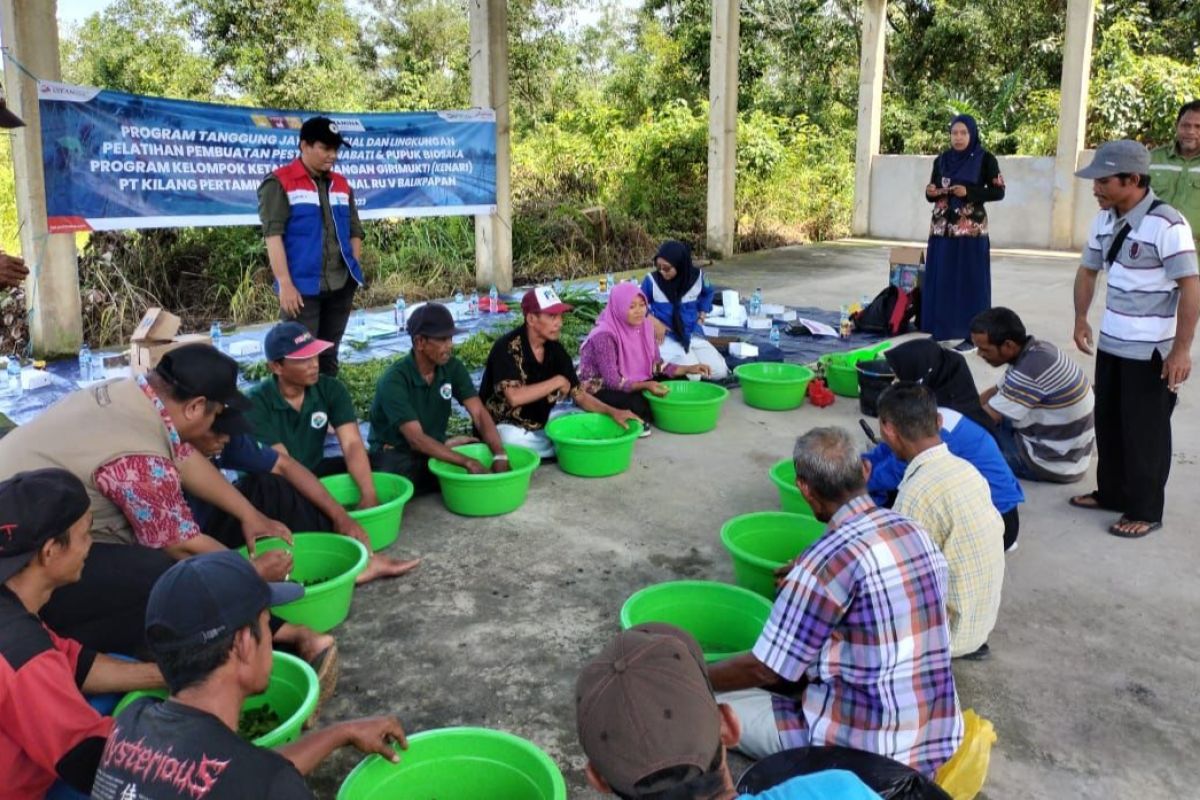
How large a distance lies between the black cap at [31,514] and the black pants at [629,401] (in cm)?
342

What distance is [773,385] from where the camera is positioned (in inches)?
224

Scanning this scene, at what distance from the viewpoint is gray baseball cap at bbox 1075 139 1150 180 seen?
3.75 m

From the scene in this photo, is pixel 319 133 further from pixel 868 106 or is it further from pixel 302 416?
pixel 868 106

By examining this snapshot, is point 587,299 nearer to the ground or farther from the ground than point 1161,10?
nearer to the ground

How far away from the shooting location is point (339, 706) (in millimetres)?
2797

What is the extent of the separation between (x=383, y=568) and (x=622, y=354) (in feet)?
6.80

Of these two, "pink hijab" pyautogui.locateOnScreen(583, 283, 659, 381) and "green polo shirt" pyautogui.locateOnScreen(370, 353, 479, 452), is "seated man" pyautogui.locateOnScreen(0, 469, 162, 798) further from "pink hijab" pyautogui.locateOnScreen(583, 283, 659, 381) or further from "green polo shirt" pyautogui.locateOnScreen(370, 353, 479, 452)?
"pink hijab" pyautogui.locateOnScreen(583, 283, 659, 381)

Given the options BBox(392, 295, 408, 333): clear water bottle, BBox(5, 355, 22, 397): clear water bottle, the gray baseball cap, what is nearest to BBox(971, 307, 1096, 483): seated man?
the gray baseball cap

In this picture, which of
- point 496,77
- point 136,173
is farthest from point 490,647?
point 496,77

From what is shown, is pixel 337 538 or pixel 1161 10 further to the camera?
pixel 1161 10

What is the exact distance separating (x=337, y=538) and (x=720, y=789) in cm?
225

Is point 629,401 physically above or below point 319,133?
below

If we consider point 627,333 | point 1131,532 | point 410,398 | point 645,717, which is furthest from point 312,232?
point 645,717

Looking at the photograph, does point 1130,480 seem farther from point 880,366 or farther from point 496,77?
point 496,77
